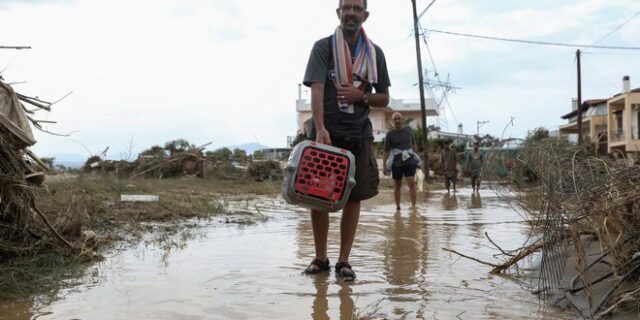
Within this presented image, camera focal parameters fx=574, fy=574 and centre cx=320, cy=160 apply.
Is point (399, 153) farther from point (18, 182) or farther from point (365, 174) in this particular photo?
point (18, 182)

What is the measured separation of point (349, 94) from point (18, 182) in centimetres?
212

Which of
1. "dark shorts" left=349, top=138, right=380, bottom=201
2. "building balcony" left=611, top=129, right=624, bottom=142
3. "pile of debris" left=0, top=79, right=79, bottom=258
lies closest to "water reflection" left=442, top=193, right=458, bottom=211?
"dark shorts" left=349, top=138, right=380, bottom=201

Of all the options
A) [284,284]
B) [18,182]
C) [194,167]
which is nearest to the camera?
[284,284]

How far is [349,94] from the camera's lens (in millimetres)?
3697

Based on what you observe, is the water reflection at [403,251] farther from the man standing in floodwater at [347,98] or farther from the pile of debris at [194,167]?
the pile of debris at [194,167]

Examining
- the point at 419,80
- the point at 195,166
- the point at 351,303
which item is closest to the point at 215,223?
the point at 351,303

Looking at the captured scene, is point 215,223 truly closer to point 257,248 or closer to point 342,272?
point 257,248

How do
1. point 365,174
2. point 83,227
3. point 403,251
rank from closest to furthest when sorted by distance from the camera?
point 365,174 < point 403,251 < point 83,227

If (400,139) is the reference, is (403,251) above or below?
below

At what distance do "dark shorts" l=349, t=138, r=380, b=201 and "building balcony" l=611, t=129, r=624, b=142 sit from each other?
38.9m

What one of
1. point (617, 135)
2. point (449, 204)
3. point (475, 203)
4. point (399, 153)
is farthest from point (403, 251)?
point (617, 135)

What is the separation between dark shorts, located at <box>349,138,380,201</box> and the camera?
3.78 metres

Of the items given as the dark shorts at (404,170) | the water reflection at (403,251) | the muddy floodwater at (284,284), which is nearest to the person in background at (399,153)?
the dark shorts at (404,170)

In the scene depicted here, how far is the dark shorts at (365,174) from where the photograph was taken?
3783mm
